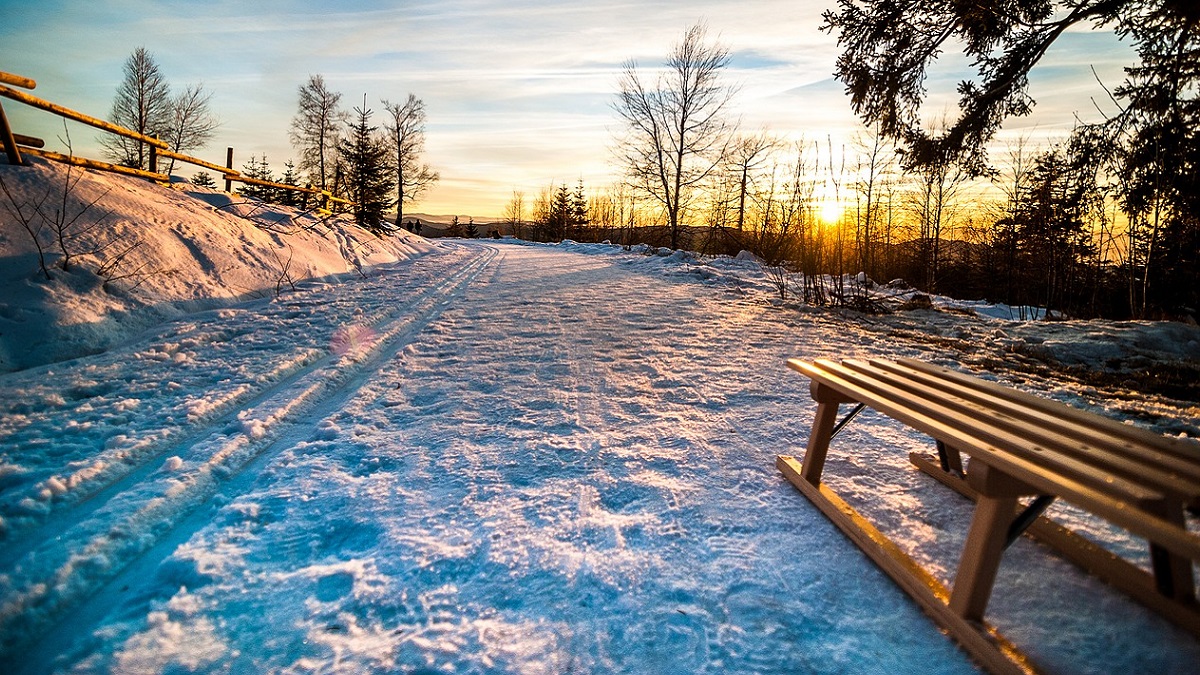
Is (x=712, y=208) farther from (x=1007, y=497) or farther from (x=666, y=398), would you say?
(x=1007, y=497)

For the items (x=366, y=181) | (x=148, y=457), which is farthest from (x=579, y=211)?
(x=148, y=457)

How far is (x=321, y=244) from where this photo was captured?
1084 cm

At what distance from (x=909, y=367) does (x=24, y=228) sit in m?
7.91

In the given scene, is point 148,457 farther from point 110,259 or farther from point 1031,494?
point 110,259

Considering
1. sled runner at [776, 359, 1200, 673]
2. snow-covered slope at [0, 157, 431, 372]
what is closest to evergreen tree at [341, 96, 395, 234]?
snow-covered slope at [0, 157, 431, 372]

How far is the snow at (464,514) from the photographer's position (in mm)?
1510

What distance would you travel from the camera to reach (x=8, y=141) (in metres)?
5.77

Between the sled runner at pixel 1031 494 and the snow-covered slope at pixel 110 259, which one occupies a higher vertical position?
the snow-covered slope at pixel 110 259

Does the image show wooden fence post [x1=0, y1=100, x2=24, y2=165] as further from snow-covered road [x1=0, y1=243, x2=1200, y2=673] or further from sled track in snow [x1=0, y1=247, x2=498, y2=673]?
sled track in snow [x1=0, y1=247, x2=498, y2=673]

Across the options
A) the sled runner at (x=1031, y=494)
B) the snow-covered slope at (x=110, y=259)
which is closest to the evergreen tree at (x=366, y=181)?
the snow-covered slope at (x=110, y=259)

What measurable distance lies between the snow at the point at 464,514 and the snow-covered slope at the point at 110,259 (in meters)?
0.06

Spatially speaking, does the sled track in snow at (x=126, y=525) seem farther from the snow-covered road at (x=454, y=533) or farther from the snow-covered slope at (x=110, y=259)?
the snow-covered slope at (x=110, y=259)

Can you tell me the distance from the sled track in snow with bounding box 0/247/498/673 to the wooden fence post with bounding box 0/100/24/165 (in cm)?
562

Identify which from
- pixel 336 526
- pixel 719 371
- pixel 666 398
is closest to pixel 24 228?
pixel 336 526
